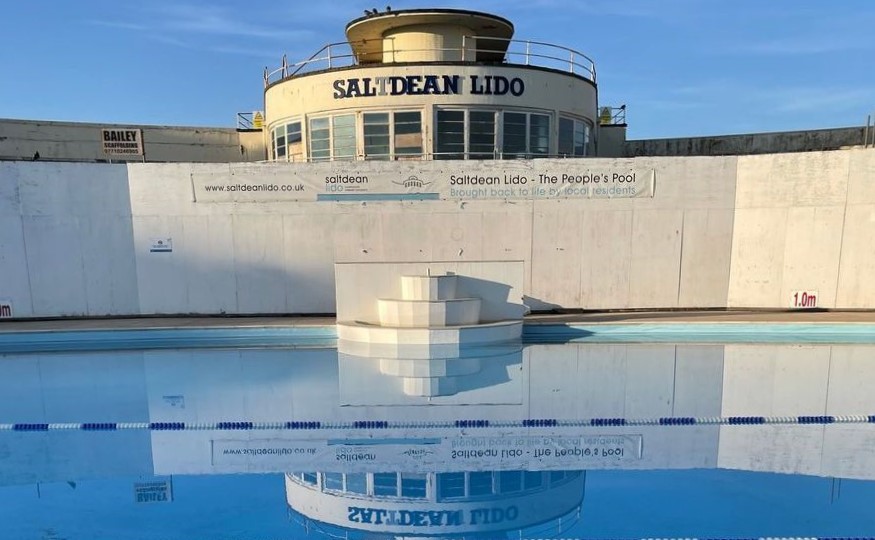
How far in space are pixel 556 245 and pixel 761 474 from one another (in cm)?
640

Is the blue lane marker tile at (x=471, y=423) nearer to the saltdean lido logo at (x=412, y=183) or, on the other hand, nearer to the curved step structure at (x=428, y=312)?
the curved step structure at (x=428, y=312)

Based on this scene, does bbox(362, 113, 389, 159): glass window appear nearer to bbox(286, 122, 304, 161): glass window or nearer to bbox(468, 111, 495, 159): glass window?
bbox(286, 122, 304, 161): glass window

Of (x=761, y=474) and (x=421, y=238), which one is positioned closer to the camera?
(x=761, y=474)

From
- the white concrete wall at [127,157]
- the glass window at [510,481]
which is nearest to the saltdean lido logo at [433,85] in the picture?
the white concrete wall at [127,157]

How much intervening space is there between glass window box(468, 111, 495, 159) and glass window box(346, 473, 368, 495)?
9.17 meters

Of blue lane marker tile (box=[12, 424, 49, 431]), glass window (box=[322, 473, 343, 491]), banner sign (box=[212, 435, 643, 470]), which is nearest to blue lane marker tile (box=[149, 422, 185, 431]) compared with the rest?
banner sign (box=[212, 435, 643, 470])

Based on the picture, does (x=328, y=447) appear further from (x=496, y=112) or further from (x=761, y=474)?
(x=496, y=112)

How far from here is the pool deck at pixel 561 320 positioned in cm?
907

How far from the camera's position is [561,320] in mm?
9531

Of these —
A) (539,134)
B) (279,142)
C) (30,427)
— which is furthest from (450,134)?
(30,427)

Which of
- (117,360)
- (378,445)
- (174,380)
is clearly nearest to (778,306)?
(378,445)

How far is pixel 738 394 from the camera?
20.4 feet

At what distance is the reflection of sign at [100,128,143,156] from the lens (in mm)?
12008

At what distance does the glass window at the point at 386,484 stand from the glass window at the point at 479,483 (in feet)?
2.17
